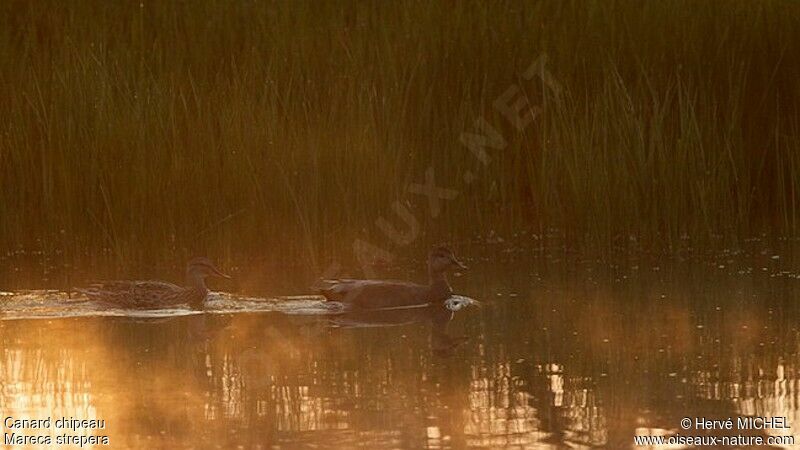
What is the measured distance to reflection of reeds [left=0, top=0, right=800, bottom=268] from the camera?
10180 millimetres

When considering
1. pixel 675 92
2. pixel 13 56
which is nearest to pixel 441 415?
pixel 675 92

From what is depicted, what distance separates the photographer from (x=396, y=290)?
28.7 feet

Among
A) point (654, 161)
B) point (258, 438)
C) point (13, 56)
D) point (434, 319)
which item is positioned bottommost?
point (258, 438)

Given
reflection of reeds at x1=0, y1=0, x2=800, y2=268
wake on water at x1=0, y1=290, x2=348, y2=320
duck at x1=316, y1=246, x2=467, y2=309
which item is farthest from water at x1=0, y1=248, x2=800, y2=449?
reflection of reeds at x1=0, y1=0, x2=800, y2=268

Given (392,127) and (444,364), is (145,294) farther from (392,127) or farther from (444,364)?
(392,127)

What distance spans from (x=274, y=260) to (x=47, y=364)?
3.10 meters

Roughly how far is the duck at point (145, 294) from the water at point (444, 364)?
9cm

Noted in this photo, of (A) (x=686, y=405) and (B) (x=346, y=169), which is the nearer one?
(A) (x=686, y=405)

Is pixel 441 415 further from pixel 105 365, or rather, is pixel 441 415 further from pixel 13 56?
pixel 13 56

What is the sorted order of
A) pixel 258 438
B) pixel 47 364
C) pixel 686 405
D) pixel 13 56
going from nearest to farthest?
pixel 258 438 → pixel 686 405 → pixel 47 364 → pixel 13 56

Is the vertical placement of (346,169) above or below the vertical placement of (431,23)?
below

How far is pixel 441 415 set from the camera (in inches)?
230

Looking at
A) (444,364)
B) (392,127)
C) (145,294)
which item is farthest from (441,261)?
(444,364)

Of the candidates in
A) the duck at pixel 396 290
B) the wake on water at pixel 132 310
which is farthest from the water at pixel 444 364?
A: the duck at pixel 396 290
